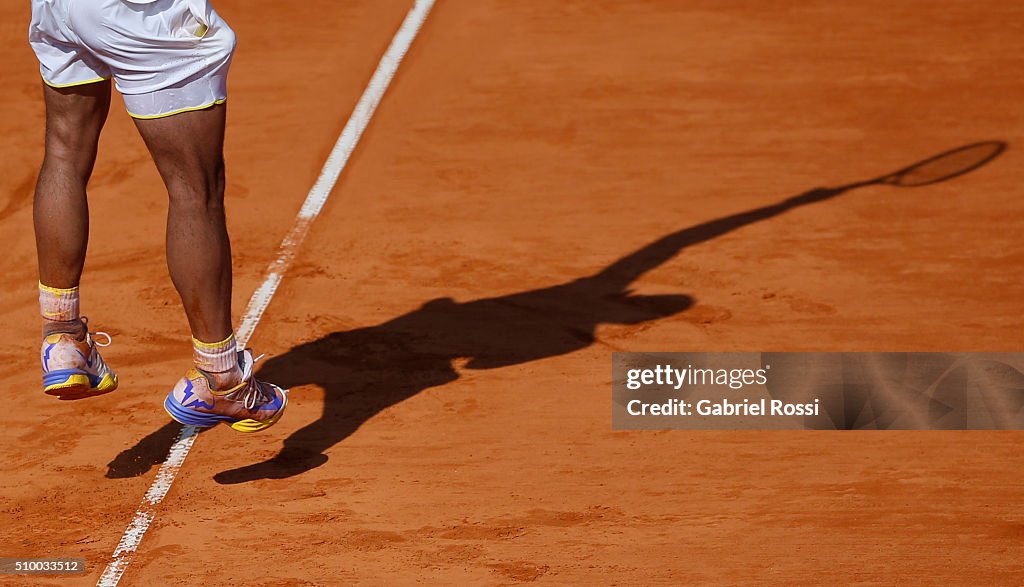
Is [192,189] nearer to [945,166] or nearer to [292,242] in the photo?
[292,242]

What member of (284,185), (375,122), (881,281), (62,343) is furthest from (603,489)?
(375,122)

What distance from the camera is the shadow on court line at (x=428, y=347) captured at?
583 centimetres

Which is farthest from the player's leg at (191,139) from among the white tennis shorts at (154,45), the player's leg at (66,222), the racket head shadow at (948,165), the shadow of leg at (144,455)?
the racket head shadow at (948,165)

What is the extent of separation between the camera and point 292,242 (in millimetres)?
7930

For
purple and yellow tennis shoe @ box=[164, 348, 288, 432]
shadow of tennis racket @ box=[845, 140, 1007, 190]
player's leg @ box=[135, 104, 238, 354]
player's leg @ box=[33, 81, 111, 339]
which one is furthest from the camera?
shadow of tennis racket @ box=[845, 140, 1007, 190]

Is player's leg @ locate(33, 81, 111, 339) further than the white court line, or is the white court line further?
player's leg @ locate(33, 81, 111, 339)

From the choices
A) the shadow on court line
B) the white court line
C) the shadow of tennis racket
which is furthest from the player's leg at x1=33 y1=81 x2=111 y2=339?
the shadow of tennis racket

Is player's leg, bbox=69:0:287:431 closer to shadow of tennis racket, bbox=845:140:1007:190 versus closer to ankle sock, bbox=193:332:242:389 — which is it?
ankle sock, bbox=193:332:242:389

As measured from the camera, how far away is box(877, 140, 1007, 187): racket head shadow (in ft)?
28.7

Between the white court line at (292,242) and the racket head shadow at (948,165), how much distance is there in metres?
3.34

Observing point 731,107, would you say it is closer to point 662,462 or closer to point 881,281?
point 881,281

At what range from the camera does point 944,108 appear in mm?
9977

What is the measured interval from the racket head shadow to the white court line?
3342 millimetres

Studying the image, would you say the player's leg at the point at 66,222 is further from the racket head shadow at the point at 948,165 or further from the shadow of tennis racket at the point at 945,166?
the racket head shadow at the point at 948,165
